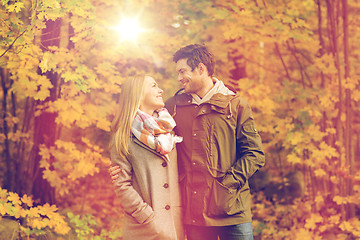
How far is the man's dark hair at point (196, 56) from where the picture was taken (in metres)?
3.15

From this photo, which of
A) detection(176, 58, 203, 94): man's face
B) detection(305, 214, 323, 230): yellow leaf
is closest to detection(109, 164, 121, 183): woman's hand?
detection(176, 58, 203, 94): man's face

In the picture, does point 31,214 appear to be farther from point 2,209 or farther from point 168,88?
point 168,88

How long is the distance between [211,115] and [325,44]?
14.6ft

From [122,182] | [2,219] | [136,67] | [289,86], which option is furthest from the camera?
[136,67]

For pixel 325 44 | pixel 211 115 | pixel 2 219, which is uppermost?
pixel 325 44

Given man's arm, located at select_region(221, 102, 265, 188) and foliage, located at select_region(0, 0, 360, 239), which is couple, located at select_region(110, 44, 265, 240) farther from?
foliage, located at select_region(0, 0, 360, 239)

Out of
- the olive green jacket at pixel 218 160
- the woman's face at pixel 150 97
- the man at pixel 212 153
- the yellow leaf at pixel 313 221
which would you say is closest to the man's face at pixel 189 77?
the man at pixel 212 153

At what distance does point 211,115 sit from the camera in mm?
3074

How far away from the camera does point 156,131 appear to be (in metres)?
2.92

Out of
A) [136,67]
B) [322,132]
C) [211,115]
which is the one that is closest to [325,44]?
[322,132]

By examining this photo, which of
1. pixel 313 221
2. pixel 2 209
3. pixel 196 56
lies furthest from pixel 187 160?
pixel 313 221

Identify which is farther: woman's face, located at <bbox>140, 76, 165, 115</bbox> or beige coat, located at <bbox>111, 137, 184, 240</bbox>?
woman's face, located at <bbox>140, 76, 165, 115</bbox>

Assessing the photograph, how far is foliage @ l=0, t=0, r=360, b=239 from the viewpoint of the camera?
14.8 feet

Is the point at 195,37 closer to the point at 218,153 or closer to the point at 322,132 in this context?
the point at 322,132
